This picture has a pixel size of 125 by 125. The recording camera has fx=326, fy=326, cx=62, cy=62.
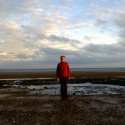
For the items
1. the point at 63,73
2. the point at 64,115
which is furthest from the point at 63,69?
the point at 64,115

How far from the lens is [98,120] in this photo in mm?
12820

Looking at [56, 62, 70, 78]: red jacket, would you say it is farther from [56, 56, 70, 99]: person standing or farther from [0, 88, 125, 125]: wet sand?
[0, 88, 125, 125]: wet sand

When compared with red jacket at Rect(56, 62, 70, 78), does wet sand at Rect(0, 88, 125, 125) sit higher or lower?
lower

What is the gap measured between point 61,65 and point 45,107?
476cm

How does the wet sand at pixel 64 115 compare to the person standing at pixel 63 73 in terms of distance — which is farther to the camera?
the person standing at pixel 63 73

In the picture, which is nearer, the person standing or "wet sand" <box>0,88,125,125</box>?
"wet sand" <box>0,88,125,125</box>

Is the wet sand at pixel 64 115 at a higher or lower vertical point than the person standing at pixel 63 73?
lower

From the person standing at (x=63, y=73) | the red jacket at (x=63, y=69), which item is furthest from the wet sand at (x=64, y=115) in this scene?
the red jacket at (x=63, y=69)

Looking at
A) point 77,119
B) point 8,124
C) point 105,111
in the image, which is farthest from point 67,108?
point 8,124

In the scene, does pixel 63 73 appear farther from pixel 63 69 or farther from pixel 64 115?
pixel 64 115

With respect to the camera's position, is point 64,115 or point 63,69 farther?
point 63,69

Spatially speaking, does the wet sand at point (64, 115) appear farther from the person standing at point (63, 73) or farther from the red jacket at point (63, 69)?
the red jacket at point (63, 69)

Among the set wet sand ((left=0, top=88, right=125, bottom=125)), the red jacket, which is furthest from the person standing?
wet sand ((left=0, top=88, right=125, bottom=125))

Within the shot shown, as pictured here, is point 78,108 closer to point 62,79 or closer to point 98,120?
point 98,120
